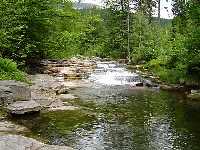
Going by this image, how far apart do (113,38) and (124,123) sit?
43.4m

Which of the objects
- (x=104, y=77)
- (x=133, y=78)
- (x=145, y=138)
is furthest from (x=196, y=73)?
(x=145, y=138)

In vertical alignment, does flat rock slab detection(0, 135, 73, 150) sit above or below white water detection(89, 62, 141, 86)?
above

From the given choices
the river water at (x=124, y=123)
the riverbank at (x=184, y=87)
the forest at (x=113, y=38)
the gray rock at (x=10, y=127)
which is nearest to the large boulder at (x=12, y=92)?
the river water at (x=124, y=123)

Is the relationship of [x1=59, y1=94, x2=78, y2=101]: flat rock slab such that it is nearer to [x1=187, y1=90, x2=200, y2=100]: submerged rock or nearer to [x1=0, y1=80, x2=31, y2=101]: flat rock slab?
[x1=0, y1=80, x2=31, y2=101]: flat rock slab

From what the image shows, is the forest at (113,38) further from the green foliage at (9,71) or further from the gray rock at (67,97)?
the gray rock at (67,97)

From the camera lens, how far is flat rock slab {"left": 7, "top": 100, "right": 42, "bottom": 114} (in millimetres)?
17156

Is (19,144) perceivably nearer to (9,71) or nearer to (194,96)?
(9,71)

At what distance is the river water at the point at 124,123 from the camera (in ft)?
47.0

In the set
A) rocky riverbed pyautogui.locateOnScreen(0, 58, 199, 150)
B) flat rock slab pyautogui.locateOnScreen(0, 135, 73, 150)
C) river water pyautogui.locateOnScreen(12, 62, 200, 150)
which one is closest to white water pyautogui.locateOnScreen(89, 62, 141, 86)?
rocky riverbed pyautogui.locateOnScreen(0, 58, 199, 150)

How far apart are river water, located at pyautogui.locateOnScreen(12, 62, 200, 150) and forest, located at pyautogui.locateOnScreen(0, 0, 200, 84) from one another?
4.06 meters

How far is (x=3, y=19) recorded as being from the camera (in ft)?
83.4

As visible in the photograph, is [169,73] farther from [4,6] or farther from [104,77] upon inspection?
[4,6]

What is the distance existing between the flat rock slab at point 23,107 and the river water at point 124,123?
1.29 ft

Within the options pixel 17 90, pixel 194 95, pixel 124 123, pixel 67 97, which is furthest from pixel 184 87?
pixel 17 90
